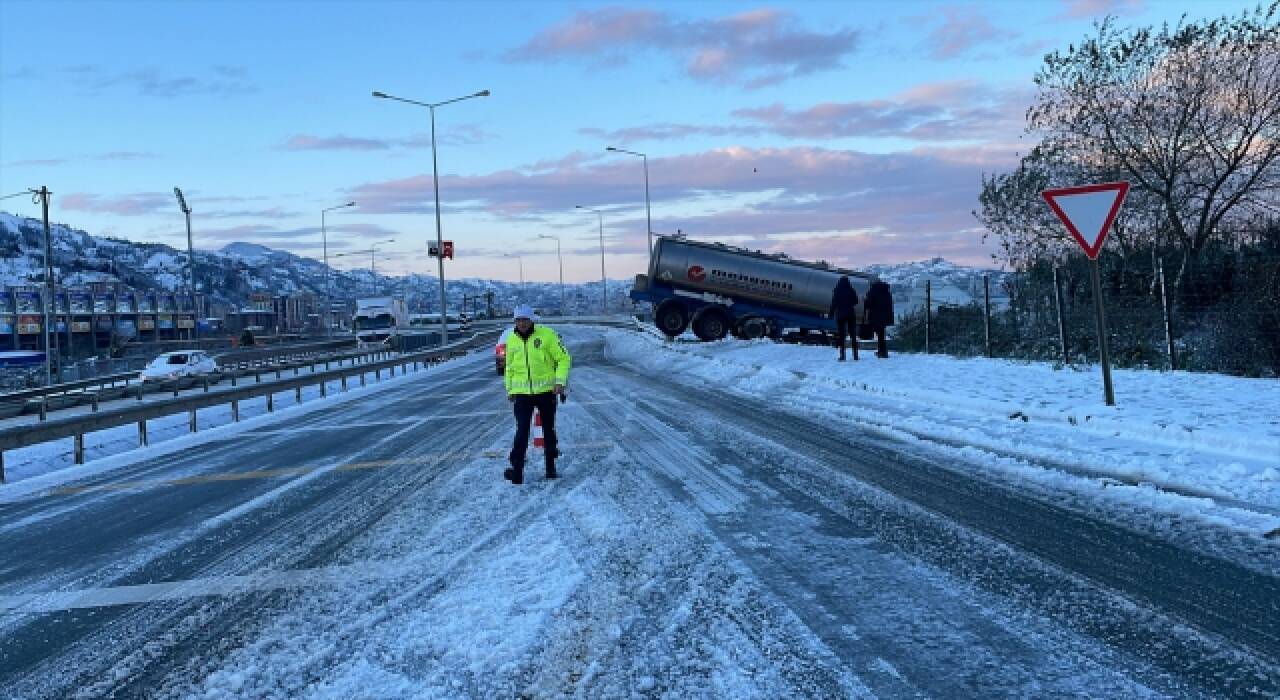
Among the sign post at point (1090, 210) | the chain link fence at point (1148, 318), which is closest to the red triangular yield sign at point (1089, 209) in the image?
the sign post at point (1090, 210)

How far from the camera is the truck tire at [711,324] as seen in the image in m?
31.2

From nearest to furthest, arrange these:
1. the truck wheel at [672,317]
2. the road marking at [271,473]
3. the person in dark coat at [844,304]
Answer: the road marking at [271,473]
the person in dark coat at [844,304]
the truck wheel at [672,317]

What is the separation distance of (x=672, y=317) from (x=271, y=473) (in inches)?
884

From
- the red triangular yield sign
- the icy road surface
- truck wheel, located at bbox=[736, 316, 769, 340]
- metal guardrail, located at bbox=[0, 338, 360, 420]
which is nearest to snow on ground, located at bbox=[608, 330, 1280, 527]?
the icy road surface

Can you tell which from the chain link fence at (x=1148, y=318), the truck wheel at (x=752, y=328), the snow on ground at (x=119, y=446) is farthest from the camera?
the truck wheel at (x=752, y=328)

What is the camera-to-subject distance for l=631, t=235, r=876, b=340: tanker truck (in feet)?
99.4

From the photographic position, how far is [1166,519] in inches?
234

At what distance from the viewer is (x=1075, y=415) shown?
10273mm

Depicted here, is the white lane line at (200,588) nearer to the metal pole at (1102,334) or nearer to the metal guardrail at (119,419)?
the metal guardrail at (119,419)

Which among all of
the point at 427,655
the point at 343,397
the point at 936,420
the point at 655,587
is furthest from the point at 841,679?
the point at 343,397

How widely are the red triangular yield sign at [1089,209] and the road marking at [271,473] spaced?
20.6ft

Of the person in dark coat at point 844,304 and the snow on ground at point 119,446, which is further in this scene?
the person in dark coat at point 844,304

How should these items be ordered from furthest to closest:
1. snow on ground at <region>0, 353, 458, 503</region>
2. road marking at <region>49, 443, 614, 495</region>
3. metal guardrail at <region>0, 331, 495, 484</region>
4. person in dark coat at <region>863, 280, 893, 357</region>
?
person in dark coat at <region>863, 280, 893, 357</region> → metal guardrail at <region>0, 331, 495, 484</region> → snow on ground at <region>0, 353, 458, 503</region> → road marking at <region>49, 443, 614, 495</region>

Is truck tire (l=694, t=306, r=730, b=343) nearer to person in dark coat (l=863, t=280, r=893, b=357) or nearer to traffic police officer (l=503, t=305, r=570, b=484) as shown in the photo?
person in dark coat (l=863, t=280, r=893, b=357)
